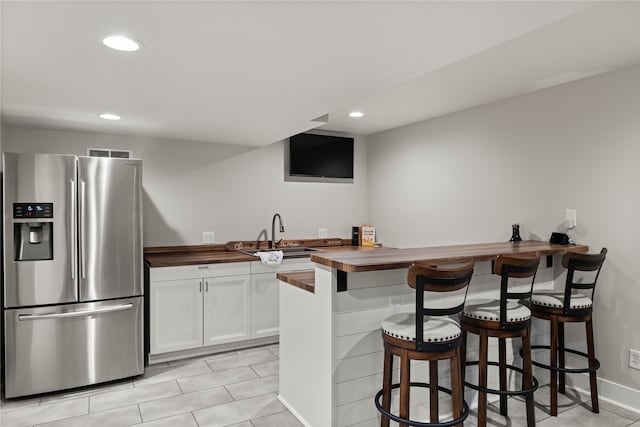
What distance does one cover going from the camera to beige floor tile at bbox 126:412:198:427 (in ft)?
8.73

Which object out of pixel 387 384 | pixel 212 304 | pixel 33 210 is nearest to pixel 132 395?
pixel 212 304

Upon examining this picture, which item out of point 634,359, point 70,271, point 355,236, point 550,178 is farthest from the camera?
point 355,236

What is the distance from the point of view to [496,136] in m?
3.81

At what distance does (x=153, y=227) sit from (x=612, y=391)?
421cm

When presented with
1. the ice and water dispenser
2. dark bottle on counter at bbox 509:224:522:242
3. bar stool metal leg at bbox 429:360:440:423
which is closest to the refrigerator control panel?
the ice and water dispenser

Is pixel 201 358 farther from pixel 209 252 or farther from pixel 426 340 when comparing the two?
pixel 426 340

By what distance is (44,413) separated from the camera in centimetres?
284

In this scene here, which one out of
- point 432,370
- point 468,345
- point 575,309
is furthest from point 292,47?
point 575,309

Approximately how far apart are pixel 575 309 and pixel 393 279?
51.2 inches

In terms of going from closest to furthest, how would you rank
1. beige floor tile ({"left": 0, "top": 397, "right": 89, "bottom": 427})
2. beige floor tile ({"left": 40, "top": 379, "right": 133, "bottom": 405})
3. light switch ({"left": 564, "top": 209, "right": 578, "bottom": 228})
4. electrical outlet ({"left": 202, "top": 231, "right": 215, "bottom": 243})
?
1. beige floor tile ({"left": 0, "top": 397, "right": 89, "bottom": 427})
2. beige floor tile ({"left": 40, "top": 379, "right": 133, "bottom": 405})
3. light switch ({"left": 564, "top": 209, "right": 578, "bottom": 228})
4. electrical outlet ({"left": 202, "top": 231, "right": 215, "bottom": 243})

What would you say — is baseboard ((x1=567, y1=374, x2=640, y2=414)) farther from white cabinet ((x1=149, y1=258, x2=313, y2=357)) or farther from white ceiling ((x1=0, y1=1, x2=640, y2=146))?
white cabinet ((x1=149, y1=258, x2=313, y2=357))

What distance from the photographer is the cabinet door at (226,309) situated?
12.8 feet

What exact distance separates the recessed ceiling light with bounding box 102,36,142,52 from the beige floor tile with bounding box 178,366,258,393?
249 centimetres

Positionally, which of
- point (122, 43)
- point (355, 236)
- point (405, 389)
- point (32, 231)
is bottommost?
point (405, 389)
